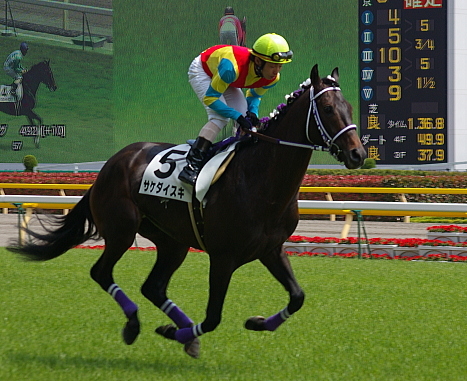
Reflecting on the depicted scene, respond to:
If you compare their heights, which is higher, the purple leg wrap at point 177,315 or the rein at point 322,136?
the rein at point 322,136

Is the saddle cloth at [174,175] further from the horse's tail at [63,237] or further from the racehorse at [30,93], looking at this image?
the racehorse at [30,93]

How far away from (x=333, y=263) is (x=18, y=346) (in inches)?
161

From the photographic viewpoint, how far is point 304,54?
27.3 meters

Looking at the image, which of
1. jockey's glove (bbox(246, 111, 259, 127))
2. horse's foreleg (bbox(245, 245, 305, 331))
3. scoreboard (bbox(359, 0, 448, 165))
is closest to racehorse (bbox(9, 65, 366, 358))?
horse's foreleg (bbox(245, 245, 305, 331))

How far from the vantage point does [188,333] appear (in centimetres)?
420

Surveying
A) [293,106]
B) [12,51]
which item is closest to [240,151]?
[293,106]

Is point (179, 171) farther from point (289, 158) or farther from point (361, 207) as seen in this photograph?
point (361, 207)

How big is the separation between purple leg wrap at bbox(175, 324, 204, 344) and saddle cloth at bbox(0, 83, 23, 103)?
95.5 ft

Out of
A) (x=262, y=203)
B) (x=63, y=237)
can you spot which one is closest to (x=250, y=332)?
(x=262, y=203)

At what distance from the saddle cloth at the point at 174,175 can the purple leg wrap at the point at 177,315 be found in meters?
0.67

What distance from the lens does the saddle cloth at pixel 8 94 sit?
1247 inches

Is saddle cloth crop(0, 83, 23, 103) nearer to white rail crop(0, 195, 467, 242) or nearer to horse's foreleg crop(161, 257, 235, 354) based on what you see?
white rail crop(0, 195, 467, 242)

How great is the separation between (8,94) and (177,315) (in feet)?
Result: 95.2

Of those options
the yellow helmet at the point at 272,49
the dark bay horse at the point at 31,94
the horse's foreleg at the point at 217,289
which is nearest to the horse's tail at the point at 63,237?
the horse's foreleg at the point at 217,289
